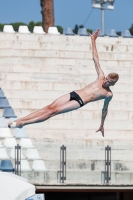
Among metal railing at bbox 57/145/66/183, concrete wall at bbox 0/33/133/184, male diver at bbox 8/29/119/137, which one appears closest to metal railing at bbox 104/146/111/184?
concrete wall at bbox 0/33/133/184

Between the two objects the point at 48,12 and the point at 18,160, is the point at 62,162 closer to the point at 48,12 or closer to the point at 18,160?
the point at 18,160

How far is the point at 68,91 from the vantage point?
21922mm

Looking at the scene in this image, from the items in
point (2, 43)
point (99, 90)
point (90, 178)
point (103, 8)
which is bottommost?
point (90, 178)

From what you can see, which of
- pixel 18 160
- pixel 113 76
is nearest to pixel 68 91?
pixel 18 160

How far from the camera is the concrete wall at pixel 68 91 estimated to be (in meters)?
16.8

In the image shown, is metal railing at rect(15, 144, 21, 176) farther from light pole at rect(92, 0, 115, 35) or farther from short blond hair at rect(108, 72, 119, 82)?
light pole at rect(92, 0, 115, 35)

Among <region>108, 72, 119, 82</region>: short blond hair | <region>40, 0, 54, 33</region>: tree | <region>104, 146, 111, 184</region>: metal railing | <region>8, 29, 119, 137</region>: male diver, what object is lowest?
<region>104, 146, 111, 184</region>: metal railing

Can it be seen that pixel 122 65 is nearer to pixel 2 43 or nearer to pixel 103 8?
pixel 2 43

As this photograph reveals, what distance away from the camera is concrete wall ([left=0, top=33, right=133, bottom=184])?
55.1ft

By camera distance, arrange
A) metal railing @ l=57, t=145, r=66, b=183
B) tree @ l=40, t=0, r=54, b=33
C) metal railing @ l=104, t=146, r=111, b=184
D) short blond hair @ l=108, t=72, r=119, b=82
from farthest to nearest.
Result: tree @ l=40, t=0, r=54, b=33 → metal railing @ l=104, t=146, r=111, b=184 → metal railing @ l=57, t=145, r=66, b=183 → short blond hair @ l=108, t=72, r=119, b=82

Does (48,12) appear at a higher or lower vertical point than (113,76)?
higher

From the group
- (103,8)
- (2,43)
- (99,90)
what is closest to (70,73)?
(2,43)

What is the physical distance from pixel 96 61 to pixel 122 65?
10270 millimetres

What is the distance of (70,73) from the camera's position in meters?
23.0
